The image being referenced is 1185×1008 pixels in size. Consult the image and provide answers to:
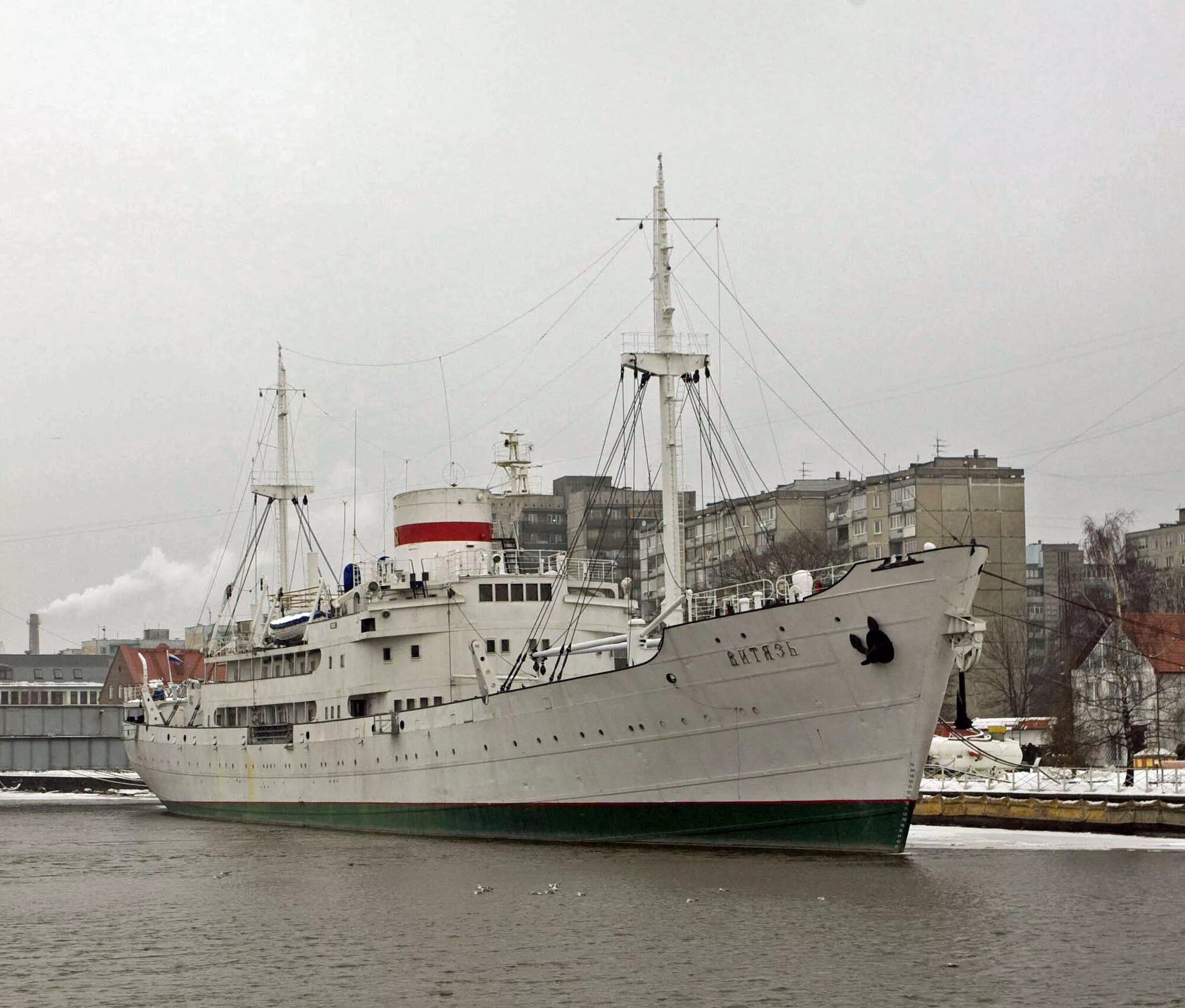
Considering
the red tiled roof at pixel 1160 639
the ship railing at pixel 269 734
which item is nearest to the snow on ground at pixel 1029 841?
the ship railing at pixel 269 734

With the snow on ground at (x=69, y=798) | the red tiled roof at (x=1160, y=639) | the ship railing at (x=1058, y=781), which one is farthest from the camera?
the snow on ground at (x=69, y=798)

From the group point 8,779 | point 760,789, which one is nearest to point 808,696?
point 760,789

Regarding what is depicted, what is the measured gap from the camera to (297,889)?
27.7 m

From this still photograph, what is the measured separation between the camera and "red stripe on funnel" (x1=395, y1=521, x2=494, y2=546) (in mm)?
42406

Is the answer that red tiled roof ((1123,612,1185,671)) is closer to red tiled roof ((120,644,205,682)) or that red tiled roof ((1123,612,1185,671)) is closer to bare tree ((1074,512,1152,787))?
bare tree ((1074,512,1152,787))

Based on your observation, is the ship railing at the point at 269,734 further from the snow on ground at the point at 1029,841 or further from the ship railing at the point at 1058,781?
the snow on ground at the point at 1029,841

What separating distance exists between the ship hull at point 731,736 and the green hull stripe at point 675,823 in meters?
0.03

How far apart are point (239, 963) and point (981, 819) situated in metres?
23.6

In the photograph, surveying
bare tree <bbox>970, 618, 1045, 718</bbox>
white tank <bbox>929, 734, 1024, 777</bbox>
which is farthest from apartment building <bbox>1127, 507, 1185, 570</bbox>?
white tank <bbox>929, 734, 1024, 777</bbox>

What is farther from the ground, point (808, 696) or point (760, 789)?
point (808, 696)

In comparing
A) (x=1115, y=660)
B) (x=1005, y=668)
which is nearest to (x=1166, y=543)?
(x=1005, y=668)

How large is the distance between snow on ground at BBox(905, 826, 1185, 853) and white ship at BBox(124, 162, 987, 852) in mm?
4054

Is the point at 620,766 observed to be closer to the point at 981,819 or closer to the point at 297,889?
the point at 297,889

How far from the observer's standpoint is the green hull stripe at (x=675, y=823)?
1124 inches
